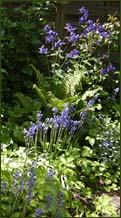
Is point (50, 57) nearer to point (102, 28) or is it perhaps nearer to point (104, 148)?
point (102, 28)

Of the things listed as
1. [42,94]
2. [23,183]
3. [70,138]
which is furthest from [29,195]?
[42,94]

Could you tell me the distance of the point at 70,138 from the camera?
13.0ft

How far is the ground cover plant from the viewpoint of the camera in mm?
3184

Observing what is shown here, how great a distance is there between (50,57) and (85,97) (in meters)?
0.99

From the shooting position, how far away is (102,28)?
489 cm

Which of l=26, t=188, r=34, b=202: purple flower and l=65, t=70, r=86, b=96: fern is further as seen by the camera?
l=65, t=70, r=86, b=96: fern

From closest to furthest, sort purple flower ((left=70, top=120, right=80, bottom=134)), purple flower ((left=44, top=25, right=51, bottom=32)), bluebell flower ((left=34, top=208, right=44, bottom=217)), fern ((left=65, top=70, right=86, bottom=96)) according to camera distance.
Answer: bluebell flower ((left=34, top=208, right=44, bottom=217)) < purple flower ((left=70, top=120, right=80, bottom=134)) < fern ((left=65, top=70, right=86, bottom=96)) < purple flower ((left=44, top=25, right=51, bottom=32))

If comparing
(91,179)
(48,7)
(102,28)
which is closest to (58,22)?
(48,7)

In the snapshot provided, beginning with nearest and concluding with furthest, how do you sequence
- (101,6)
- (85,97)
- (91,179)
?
1. (91,179)
2. (85,97)
3. (101,6)

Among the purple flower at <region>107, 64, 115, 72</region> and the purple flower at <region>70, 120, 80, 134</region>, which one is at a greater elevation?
the purple flower at <region>107, 64, 115, 72</region>

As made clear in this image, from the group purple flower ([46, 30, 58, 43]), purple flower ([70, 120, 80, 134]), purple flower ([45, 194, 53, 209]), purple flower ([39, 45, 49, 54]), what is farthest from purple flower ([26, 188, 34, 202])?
purple flower ([46, 30, 58, 43])

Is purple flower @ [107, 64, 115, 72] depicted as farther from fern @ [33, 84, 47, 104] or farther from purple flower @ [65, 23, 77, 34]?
fern @ [33, 84, 47, 104]

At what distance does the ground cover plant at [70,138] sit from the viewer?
318 cm

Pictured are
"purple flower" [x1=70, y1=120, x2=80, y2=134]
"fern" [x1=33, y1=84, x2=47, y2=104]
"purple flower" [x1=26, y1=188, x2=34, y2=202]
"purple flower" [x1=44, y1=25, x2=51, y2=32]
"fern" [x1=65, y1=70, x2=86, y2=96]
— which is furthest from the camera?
→ "purple flower" [x1=44, y1=25, x2=51, y2=32]
